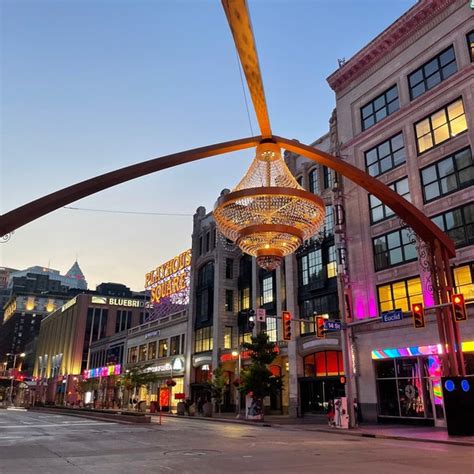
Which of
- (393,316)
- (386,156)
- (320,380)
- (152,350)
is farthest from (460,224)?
(152,350)

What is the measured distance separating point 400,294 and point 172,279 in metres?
43.6

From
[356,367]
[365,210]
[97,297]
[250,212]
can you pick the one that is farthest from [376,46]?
[97,297]

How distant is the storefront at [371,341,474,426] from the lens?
29.4m

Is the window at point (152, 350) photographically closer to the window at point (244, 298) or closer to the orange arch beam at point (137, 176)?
the window at point (244, 298)

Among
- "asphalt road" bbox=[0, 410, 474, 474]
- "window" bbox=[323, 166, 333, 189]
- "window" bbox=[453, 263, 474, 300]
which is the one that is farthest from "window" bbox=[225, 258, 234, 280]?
"asphalt road" bbox=[0, 410, 474, 474]

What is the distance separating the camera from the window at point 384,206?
34.3m

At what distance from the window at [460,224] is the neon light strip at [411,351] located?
6.21 meters

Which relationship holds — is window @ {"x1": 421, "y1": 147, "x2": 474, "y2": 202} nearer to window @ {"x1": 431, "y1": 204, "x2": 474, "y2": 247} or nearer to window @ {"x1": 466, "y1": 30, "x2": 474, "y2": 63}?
window @ {"x1": 431, "y1": 204, "x2": 474, "y2": 247}

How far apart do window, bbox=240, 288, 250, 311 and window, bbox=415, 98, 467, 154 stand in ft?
89.2

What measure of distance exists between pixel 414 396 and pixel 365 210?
1395 cm

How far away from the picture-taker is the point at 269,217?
11.2m

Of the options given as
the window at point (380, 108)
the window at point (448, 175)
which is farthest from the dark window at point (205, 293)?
the window at point (448, 175)

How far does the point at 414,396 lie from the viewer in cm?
3102

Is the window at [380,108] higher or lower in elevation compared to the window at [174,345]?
higher
